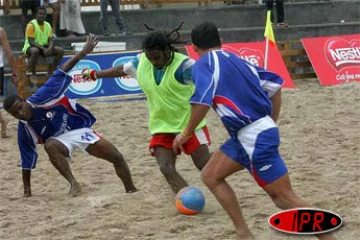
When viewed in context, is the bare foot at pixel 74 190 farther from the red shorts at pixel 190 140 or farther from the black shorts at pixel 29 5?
the black shorts at pixel 29 5

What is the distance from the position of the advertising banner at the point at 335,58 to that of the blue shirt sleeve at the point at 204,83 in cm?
1013

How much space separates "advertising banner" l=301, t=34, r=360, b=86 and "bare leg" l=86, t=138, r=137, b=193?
323 inches

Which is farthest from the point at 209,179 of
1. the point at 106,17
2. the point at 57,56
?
the point at 106,17

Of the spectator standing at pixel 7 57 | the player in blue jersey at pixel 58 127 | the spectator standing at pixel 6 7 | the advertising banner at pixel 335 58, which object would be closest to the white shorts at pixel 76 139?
the player in blue jersey at pixel 58 127

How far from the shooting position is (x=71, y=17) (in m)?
17.8

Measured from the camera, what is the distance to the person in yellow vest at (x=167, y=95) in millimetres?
6879

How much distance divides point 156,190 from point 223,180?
7.91 feet

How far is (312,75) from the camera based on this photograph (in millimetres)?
16375

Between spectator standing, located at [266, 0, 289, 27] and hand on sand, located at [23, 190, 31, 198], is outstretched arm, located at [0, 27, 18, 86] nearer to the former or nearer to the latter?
hand on sand, located at [23, 190, 31, 198]

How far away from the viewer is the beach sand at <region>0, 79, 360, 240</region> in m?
6.61

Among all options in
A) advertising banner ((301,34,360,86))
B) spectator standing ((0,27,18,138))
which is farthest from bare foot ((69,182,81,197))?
advertising banner ((301,34,360,86))

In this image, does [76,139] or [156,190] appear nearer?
[76,139]

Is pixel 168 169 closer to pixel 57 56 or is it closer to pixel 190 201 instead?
pixel 190 201

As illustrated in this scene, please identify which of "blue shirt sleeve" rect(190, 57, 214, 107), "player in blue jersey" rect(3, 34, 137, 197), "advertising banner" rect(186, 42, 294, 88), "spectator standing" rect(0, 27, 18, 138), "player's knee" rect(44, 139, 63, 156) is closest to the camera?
"blue shirt sleeve" rect(190, 57, 214, 107)
